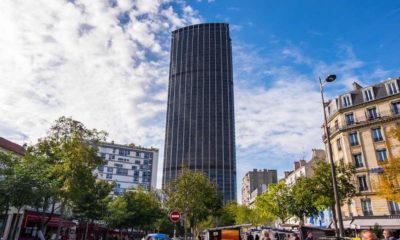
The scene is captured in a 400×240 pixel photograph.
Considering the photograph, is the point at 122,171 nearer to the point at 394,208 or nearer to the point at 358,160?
the point at 358,160

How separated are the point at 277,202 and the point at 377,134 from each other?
53.2 feet

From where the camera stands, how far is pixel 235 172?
162750 mm

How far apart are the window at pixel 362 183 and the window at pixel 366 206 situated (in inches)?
58.0

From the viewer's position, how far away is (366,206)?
37.1 meters

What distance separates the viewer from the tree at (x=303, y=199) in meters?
31.9

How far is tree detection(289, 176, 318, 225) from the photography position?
31922 millimetres

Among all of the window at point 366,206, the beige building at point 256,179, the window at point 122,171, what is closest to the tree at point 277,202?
the window at point 366,206

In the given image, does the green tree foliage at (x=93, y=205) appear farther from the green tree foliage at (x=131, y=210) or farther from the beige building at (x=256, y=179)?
the beige building at (x=256, y=179)

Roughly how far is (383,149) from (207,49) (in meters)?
143

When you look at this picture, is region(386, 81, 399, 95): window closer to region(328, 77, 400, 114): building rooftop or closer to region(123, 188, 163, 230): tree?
region(328, 77, 400, 114): building rooftop

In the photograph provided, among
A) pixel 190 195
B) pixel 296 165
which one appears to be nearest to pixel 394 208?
pixel 190 195

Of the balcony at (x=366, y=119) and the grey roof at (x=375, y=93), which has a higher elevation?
the grey roof at (x=375, y=93)

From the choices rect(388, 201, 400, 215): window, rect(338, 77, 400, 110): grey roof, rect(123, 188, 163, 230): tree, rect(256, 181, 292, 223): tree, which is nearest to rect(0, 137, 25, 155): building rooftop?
rect(123, 188, 163, 230): tree

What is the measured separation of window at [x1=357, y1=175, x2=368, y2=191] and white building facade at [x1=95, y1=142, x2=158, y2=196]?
7453 centimetres
